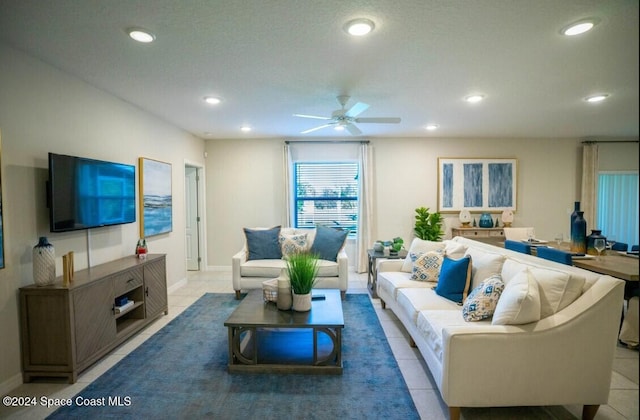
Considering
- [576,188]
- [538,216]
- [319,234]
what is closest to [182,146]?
[319,234]

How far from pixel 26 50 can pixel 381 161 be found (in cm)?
478

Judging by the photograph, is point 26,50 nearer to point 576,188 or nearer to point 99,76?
point 99,76

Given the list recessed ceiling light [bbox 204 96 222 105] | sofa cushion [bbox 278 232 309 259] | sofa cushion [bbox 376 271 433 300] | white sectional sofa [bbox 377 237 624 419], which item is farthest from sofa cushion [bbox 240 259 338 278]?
white sectional sofa [bbox 377 237 624 419]

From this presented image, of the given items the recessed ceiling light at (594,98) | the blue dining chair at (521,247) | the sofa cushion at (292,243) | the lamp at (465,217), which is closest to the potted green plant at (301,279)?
the sofa cushion at (292,243)

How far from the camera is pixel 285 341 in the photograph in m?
3.03

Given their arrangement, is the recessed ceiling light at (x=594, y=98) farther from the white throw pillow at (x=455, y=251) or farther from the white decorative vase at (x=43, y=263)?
the white decorative vase at (x=43, y=263)

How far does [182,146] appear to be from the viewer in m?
5.02

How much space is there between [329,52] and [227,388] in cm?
263

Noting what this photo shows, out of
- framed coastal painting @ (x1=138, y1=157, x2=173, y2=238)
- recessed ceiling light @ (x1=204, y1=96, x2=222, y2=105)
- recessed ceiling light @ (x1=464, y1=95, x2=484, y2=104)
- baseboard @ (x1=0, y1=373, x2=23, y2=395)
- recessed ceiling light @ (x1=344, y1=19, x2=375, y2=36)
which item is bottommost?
baseboard @ (x1=0, y1=373, x2=23, y2=395)

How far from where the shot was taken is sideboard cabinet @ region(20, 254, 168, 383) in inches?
93.7

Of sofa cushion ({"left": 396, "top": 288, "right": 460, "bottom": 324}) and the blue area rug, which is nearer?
the blue area rug

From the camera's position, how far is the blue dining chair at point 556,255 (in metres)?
2.88

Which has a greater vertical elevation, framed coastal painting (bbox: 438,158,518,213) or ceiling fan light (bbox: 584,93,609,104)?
ceiling fan light (bbox: 584,93,609,104)

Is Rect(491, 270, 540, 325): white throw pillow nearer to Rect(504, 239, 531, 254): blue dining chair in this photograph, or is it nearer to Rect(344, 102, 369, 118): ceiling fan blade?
Rect(504, 239, 531, 254): blue dining chair
